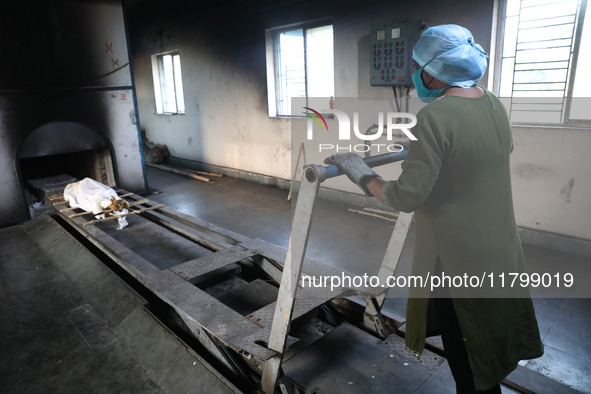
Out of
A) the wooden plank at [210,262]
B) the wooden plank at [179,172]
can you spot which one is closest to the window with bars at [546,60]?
the wooden plank at [210,262]

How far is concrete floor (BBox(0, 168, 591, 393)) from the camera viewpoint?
7.83 feet

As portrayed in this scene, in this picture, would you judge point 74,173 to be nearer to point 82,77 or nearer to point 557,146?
point 82,77

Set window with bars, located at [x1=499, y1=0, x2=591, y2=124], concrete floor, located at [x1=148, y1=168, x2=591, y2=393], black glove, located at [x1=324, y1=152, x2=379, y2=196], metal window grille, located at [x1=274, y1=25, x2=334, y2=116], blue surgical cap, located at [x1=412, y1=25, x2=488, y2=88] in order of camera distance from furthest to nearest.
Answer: metal window grille, located at [x1=274, y1=25, x2=334, y2=116]
window with bars, located at [x1=499, y1=0, x2=591, y2=124]
concrete floor, located at [x1=148, y1=168, x2=591, y2=393]
black glove, located at [x1=324, y1=152, x2=379, y2=196]
blue surgical cap, located at [x1=412, y1=25, x2=488, y2=88]

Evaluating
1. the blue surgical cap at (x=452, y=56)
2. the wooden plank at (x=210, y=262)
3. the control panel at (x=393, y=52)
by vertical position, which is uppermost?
the control panel at (x=393, y=52)

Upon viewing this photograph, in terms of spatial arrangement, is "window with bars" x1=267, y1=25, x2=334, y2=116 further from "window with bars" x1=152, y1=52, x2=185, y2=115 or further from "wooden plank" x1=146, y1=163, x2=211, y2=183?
"window with bars" x1=152, y1=52, x2=185, y2=115

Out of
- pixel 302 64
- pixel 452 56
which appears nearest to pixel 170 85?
pixel 302 64

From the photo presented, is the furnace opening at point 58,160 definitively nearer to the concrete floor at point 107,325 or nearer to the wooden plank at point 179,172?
the concrete floor at point 107,325

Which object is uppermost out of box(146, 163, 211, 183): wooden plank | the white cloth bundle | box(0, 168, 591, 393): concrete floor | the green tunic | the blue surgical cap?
the blue surgical cap

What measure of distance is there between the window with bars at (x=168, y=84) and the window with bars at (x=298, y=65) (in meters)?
2.94

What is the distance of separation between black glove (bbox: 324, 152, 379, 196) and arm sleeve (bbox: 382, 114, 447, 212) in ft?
0.72

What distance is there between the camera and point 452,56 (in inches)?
58.7

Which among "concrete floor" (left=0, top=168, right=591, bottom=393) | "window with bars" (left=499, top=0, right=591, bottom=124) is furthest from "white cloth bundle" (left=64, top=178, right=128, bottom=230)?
"window with bars" (left=499, top=0, right=591, bottom=124)

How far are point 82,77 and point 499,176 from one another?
5568 millimetres

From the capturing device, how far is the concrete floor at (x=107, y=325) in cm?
239
